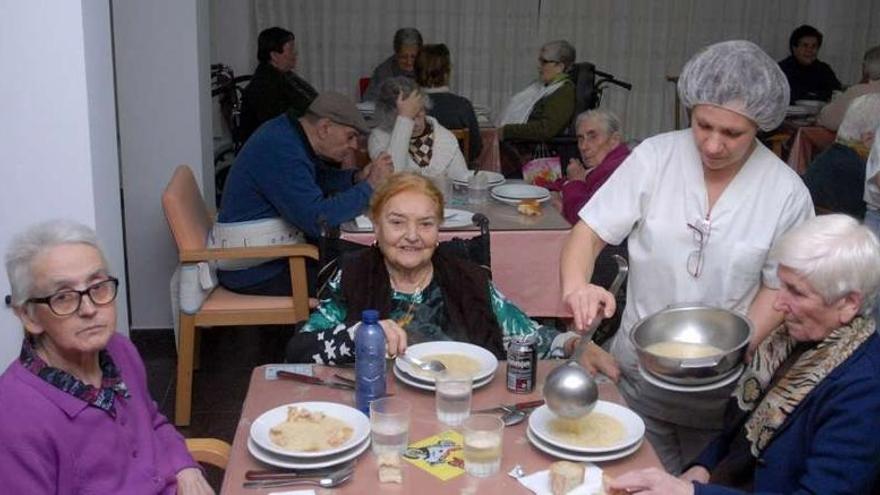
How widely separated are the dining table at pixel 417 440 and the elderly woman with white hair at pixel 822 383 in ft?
0.56

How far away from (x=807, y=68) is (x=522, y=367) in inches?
245

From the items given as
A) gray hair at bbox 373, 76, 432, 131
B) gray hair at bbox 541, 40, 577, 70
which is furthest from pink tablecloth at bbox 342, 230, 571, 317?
gray hair at bbox 541, 40, 577, 70

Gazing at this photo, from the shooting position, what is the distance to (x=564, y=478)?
1662 mm

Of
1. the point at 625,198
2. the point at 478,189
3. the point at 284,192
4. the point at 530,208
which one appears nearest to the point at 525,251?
the point at 530,208

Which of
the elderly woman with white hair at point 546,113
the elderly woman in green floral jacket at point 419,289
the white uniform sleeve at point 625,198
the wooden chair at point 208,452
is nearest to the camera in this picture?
the wooden chair at point 208,452

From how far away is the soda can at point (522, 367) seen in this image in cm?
208

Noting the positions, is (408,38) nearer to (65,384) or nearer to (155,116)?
(155,116)

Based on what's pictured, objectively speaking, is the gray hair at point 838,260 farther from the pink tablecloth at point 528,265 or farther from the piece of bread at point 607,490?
the pink tablecloth at point 528,265

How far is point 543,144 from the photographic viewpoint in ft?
18.4

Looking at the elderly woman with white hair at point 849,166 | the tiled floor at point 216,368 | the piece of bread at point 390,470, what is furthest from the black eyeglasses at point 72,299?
the elderly woman with white hair at point 849,166

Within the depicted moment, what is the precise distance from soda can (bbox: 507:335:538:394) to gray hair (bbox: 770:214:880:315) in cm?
60

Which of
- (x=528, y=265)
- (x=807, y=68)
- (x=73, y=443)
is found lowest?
(x=528, y=265)

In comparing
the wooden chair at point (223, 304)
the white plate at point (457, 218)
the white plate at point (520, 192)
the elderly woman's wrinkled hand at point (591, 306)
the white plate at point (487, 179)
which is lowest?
the wooden chair at point (223, 304)

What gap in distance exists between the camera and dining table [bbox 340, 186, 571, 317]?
140 inches
